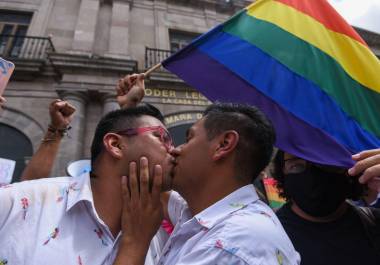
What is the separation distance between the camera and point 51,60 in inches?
356

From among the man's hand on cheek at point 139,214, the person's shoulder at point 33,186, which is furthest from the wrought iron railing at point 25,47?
the man's hand on cheek at point 139,214

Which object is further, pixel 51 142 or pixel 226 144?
pixel 51 142

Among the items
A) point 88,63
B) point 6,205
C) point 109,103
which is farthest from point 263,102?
point 88,63

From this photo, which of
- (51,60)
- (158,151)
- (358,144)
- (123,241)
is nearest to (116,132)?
(158,151)

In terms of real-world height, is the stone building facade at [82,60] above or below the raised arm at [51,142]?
above

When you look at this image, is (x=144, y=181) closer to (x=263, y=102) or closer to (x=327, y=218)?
(x=327, y=218)

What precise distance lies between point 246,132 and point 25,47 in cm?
1037

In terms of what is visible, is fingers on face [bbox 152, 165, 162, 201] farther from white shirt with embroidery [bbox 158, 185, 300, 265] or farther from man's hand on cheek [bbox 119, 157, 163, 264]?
white shirt with embroidery [bbox 158, 185, 300, 265]

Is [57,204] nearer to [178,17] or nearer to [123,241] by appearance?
[123,241]

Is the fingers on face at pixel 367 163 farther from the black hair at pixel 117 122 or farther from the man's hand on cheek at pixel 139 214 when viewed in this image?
the black hair at pixel 117 122

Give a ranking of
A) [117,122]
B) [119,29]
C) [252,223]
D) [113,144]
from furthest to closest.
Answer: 1. [119,29]
2. [117,122]
3. [113,144]
4. [252,223]

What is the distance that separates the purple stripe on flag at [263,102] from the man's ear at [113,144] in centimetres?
124

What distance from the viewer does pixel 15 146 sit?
27.7ft

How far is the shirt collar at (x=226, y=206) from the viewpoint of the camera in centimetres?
130
